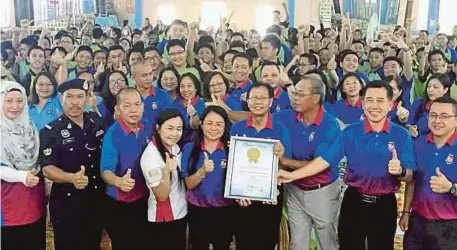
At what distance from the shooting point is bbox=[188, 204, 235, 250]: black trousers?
10.4ft

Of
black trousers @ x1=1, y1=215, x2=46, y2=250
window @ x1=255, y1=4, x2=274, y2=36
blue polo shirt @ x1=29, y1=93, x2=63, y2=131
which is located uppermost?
window @ x1=255, y1=4, x2=274, y2=36

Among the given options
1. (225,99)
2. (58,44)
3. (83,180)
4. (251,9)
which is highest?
(251,9)

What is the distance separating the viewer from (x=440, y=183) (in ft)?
9.27

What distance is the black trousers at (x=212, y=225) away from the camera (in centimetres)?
318

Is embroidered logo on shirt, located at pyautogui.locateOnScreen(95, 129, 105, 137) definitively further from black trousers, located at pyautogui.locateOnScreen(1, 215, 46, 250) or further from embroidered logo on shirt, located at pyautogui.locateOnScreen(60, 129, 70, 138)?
black trousers, located at pyautogui.locateOnScreen(1, 215, 46, 250)

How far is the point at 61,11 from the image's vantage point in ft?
22.2

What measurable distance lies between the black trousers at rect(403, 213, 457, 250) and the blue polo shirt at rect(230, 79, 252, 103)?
1.66 metres

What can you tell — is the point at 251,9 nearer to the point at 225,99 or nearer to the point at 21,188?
the point at 225,99

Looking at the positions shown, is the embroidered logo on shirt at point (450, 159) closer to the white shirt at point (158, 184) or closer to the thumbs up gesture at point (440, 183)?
the thumbs up gesture at point (440, 183)

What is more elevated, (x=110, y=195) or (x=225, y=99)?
(x=225, y=99)

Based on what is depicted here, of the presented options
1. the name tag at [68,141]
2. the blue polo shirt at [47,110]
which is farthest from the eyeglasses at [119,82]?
the name tag at [68,141]

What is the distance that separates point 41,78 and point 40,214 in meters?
1.03

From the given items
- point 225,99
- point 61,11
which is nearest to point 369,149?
point 225,99

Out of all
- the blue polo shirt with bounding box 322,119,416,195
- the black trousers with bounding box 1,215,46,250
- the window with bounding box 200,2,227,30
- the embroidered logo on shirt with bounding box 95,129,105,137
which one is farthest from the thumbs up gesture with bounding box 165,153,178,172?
the window with bounding box 200,2,227,30
